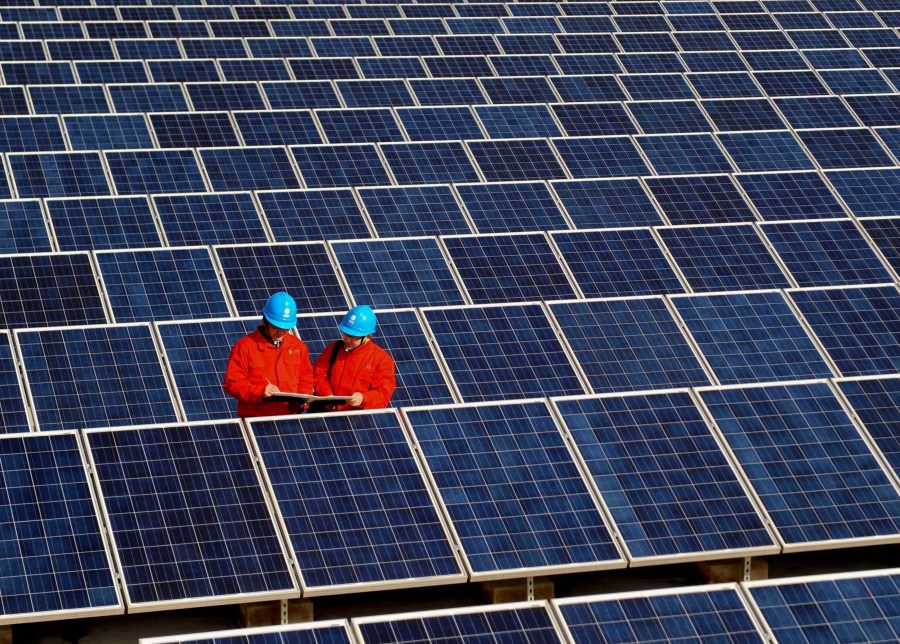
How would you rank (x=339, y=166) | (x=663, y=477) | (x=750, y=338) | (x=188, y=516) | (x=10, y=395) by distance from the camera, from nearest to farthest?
(x=188, y=516) → (x=663, y=477) → (x=10, y=395) → (x=750, y=338) → (x=339, y=166)

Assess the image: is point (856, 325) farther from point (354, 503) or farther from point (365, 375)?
point (354, 503)

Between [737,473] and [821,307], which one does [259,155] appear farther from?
[737,473]

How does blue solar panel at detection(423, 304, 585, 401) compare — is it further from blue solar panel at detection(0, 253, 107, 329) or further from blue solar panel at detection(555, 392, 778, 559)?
blue solar panel at detection(0, 253, 107, 329)

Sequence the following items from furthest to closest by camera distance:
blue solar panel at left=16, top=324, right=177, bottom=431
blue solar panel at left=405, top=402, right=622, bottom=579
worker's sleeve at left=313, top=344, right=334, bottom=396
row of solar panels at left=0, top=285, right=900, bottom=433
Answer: row of solar panels at left=0, top=285, right=900, bottom=433 → blue solar panel at left=16, top=324, right=177, bottom=431 → worker's sleeve at left=313, top=344, right=334, bottom=396 → blue solar panel at left=405, top=402, right=622, bottom=579

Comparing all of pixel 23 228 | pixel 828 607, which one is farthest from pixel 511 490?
pixel 23 228

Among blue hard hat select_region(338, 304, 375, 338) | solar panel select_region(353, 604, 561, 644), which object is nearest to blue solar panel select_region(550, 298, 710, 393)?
blue hard hat select_region(338, 304, 375, 338)

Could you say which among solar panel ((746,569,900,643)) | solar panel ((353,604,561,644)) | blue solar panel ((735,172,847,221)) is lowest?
solar panel ((746,569,900,643))

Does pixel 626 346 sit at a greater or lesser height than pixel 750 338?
greater
